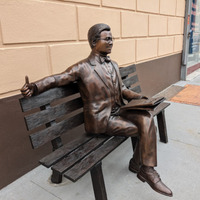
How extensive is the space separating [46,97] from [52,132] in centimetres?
34

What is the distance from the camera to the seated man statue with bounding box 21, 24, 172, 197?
5.96 ft

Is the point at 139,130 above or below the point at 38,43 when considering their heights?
below

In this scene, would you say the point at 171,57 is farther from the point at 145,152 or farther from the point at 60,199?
the point at 60,199

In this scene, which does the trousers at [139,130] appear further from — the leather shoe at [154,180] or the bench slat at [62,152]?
Result: the bench slat at [62,152]

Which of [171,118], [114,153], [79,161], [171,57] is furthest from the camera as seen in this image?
[171,57]

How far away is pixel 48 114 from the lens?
191 centimetres

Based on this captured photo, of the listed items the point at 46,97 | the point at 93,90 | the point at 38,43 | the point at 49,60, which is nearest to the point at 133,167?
the point at 93,90

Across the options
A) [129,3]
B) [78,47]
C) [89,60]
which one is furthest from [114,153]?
[129,3]

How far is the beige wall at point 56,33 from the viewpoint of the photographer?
6.70ft

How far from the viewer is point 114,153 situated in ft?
8.59

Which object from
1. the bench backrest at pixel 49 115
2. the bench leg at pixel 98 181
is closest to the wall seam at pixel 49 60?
the bench backrest at pixel 49 115

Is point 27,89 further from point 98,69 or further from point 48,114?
point 98,69

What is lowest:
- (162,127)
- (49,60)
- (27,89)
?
(162,127)

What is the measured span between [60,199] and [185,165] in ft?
4.64
